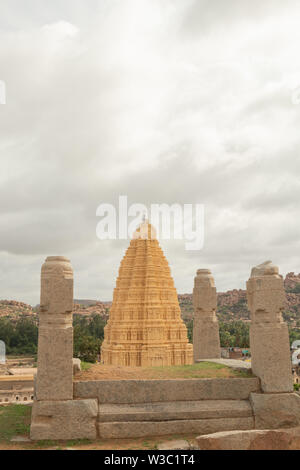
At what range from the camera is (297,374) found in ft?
128

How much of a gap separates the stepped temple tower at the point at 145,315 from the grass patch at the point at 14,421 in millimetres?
16292

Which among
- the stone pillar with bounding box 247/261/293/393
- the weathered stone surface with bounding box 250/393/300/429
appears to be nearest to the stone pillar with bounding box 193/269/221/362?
the stone pillar with bounding box 247/261/293/393

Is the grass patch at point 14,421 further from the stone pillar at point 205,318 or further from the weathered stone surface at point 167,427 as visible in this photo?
the stone pillar at point 205,318

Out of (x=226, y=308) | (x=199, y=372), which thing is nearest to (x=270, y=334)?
(x=199, y=372)

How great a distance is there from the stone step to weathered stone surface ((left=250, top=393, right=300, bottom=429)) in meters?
0.24

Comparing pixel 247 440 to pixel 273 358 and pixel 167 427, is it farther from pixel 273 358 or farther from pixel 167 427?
pixel 273 358

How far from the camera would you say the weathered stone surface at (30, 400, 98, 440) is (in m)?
9.77

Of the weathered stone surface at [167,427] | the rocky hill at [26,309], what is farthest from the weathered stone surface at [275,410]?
the rocky hill at [26,309]

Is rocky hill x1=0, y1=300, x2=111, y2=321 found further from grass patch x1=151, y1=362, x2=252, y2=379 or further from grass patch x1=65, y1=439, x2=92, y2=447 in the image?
grass patch x1=65, y1=439, x2=92, y2=447

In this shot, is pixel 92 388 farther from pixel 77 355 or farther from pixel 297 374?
pixel 297 374

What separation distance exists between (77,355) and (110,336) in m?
8.98

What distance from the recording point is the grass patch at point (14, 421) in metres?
10.1

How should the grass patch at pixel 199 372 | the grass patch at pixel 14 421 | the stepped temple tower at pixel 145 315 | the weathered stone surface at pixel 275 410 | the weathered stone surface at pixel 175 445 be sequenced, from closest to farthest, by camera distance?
the weathered stone surface at pixel 175 445 < the grass patch at pixel 14 421 < the weathered stone surface at pixel 275 410 < the grass patch at pixel 199 372 < the stepped temple tower at pixel 145 315

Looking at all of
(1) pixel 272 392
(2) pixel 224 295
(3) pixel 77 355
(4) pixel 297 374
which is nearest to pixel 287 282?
(2) pixel 224 295
